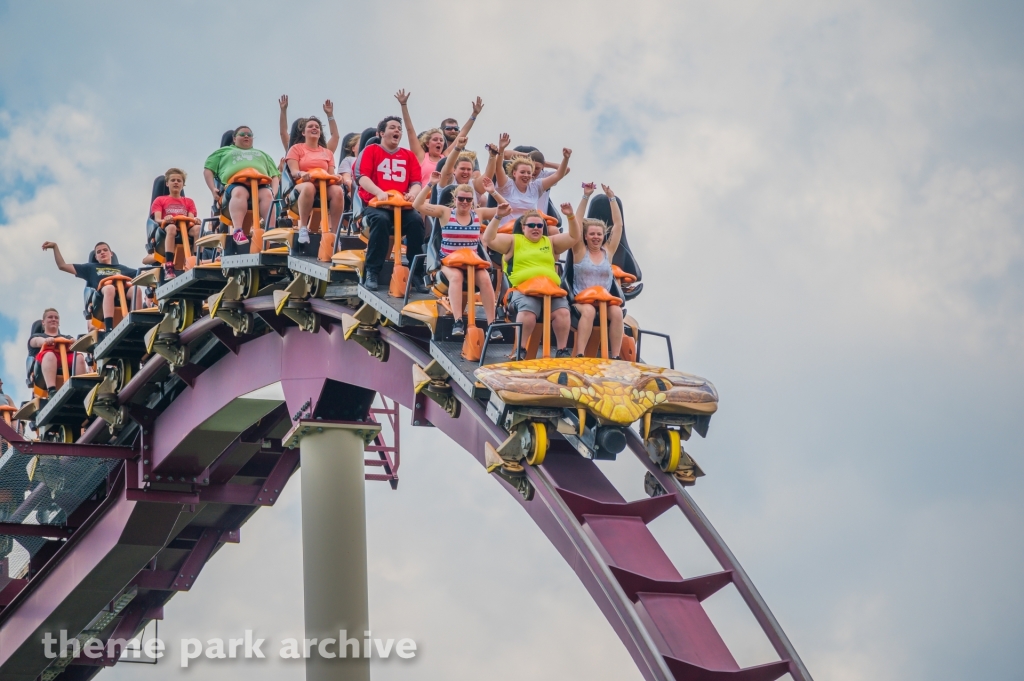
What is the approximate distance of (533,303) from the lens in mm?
12250

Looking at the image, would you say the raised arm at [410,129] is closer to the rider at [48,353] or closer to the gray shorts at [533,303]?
the gray shorts at [533,303]

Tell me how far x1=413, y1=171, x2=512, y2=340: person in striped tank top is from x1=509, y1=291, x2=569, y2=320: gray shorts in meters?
0.32

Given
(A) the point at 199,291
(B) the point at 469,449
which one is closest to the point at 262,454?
(A) the point at 199,291

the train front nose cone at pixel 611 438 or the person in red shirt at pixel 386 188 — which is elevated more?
the person in red shirt at pixel 386 188

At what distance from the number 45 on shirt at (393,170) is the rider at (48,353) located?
7416 mm

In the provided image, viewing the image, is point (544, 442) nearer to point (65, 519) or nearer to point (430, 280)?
point (430, 280)

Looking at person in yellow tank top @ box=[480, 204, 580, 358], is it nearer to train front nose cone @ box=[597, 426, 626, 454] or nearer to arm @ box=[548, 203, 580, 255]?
arm @ box=[548, 203, 580, 255]

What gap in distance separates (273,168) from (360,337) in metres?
2.97

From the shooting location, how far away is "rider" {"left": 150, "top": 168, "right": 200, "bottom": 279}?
17.4 metres

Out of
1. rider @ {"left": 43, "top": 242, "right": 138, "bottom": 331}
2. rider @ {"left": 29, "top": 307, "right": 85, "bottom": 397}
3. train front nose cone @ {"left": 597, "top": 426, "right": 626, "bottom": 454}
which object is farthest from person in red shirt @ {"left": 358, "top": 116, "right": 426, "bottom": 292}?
rider @ {"left": 29, "top": 307, "right": 85, "bottom": 397}

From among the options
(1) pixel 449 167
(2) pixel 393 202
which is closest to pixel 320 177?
(2) pixel 393 202

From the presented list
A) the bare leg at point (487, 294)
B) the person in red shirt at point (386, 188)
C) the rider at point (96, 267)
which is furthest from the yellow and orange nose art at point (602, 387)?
the rider at point (96, 267)

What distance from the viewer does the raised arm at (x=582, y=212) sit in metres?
12.6

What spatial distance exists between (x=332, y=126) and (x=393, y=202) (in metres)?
2.97
